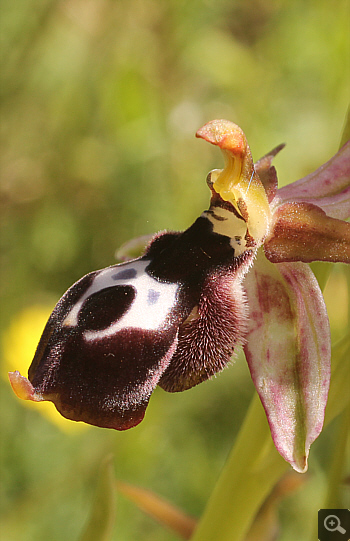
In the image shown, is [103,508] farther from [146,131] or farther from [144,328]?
[146,131]

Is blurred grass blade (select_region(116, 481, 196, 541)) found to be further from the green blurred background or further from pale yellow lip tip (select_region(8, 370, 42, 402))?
the green blurred background

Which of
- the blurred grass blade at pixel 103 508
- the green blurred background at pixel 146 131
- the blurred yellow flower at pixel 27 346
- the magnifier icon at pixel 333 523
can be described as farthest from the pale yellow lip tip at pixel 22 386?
the green blurred background at pixel 146 131

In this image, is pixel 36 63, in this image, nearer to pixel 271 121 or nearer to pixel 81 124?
pixel 81 124

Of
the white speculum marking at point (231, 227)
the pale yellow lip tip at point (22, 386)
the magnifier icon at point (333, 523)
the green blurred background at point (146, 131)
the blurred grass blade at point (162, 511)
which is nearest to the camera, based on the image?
the pale yellow lip tip at point (22, 386)

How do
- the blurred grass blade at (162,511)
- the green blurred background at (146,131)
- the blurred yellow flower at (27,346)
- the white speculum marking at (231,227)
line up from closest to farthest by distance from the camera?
1. the white speculum marking at (231,227)
2. the blurred grass blade at (162,511)
3. the blurred yellow flower at (27,346)
4. the green blurred background at (146,131)

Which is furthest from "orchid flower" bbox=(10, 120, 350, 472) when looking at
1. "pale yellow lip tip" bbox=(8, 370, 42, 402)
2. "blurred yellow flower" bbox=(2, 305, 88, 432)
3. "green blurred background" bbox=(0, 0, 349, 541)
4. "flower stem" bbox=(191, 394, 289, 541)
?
"green blurred background" bbox=(0, 0, 349, 541)

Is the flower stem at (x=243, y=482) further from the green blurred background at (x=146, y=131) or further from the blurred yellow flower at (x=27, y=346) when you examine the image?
the green blurred background at (x=146, y=131)

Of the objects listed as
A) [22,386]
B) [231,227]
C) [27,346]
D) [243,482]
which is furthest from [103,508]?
[27,346]
